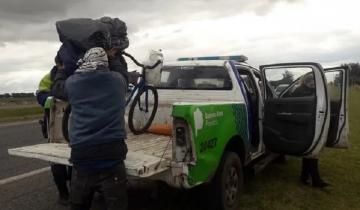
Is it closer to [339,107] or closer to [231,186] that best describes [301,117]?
[339,107]

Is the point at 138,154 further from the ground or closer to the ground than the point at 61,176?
further from the ground

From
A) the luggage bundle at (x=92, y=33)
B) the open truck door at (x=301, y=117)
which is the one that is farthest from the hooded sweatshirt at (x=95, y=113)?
the open truck door at (x=301, y=117)

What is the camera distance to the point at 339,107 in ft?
23.5

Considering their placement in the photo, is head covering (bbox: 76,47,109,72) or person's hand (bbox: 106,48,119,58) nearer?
head covering (bbox: 76,47,109,72)

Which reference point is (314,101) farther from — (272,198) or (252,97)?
(272,198)

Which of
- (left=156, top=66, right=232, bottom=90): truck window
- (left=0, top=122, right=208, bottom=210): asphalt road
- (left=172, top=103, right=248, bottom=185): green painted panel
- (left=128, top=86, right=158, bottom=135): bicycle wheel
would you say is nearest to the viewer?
(left=172, top=103, right=248, bottom=185): green painted panel

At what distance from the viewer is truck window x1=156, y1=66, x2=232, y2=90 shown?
6.73 m

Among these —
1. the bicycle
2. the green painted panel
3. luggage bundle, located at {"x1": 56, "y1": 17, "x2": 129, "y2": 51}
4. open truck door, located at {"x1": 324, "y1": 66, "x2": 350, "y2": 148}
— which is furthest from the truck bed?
open truck door, located at {"x1": 324, "y1": 66, "x2": 350, "y2": 148}

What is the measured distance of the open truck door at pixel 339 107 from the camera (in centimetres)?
708

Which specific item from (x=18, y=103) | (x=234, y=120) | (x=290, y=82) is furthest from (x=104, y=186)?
(x=18, y=103)

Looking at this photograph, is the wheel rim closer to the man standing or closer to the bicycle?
the bicycle

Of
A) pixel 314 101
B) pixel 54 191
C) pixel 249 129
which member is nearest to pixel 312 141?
pixel 314 101

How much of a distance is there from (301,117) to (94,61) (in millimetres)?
3669

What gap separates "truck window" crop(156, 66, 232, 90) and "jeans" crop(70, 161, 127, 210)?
2.95 metres
